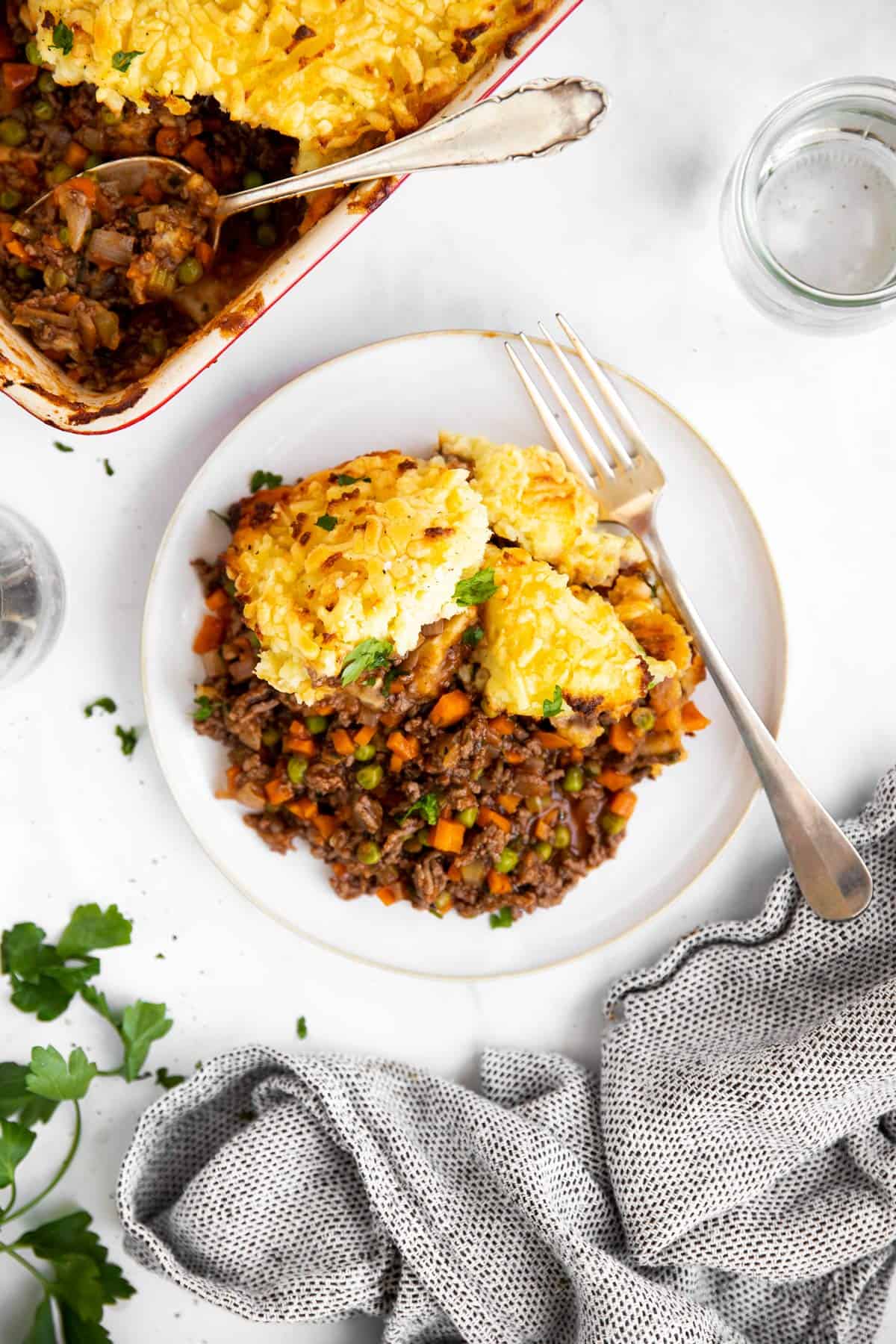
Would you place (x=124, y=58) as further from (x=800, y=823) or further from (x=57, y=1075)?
(x=57, y=1075)

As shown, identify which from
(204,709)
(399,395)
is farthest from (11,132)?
(204,709)

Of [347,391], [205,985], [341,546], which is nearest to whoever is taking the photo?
[341,546]

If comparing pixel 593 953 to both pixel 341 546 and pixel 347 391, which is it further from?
pixel 347 391

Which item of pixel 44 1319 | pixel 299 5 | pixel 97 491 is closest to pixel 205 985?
pixel 44 1319

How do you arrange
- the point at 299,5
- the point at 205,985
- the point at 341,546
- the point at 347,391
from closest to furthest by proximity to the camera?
the point at 299,5 < the point at 341,546 < the point at 347,391 < the point at 205,985

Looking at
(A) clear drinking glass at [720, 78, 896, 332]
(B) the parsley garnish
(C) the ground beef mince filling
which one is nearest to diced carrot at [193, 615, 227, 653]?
(C) the ground beef mince filling

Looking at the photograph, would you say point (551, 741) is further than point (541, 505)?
Yes

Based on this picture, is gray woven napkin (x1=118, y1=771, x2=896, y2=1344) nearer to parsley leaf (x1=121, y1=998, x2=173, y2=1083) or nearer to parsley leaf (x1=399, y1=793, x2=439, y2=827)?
parsley leaf (x1=121, y1=998, x2=173, y2=1083)
